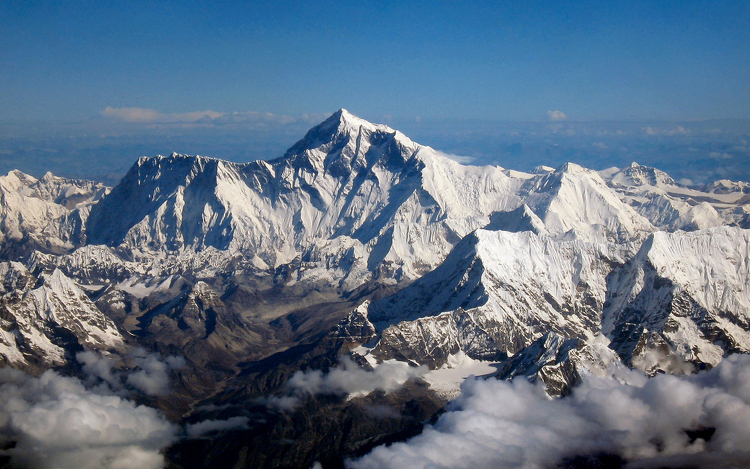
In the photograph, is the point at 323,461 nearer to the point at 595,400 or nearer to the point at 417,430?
the point at 417,430

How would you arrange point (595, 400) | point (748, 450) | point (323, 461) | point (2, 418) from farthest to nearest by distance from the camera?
1. point (323, 461)
2. point (2, 418)
3. point (595, 400)
4. point (748, 450)

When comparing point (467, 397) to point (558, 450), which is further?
point (467, 397)

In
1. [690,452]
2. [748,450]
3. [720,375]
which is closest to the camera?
[748,450]

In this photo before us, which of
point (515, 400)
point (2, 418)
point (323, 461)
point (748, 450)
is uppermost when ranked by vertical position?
point (748, 450)

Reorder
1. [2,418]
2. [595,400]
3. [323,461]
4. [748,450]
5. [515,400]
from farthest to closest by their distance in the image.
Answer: [323,461], [2,418], [515,400], [595,400], [748,450]

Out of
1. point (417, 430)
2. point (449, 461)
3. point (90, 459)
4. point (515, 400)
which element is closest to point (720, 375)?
point (515, 400)

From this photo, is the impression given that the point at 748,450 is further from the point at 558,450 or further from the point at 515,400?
the point at 515,400

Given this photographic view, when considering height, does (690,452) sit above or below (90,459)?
above

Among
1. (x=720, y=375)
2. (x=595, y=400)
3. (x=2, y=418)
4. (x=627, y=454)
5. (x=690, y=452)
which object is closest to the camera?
(x=690, y=452)

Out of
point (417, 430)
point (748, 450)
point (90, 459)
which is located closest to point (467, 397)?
point (417, 430)
